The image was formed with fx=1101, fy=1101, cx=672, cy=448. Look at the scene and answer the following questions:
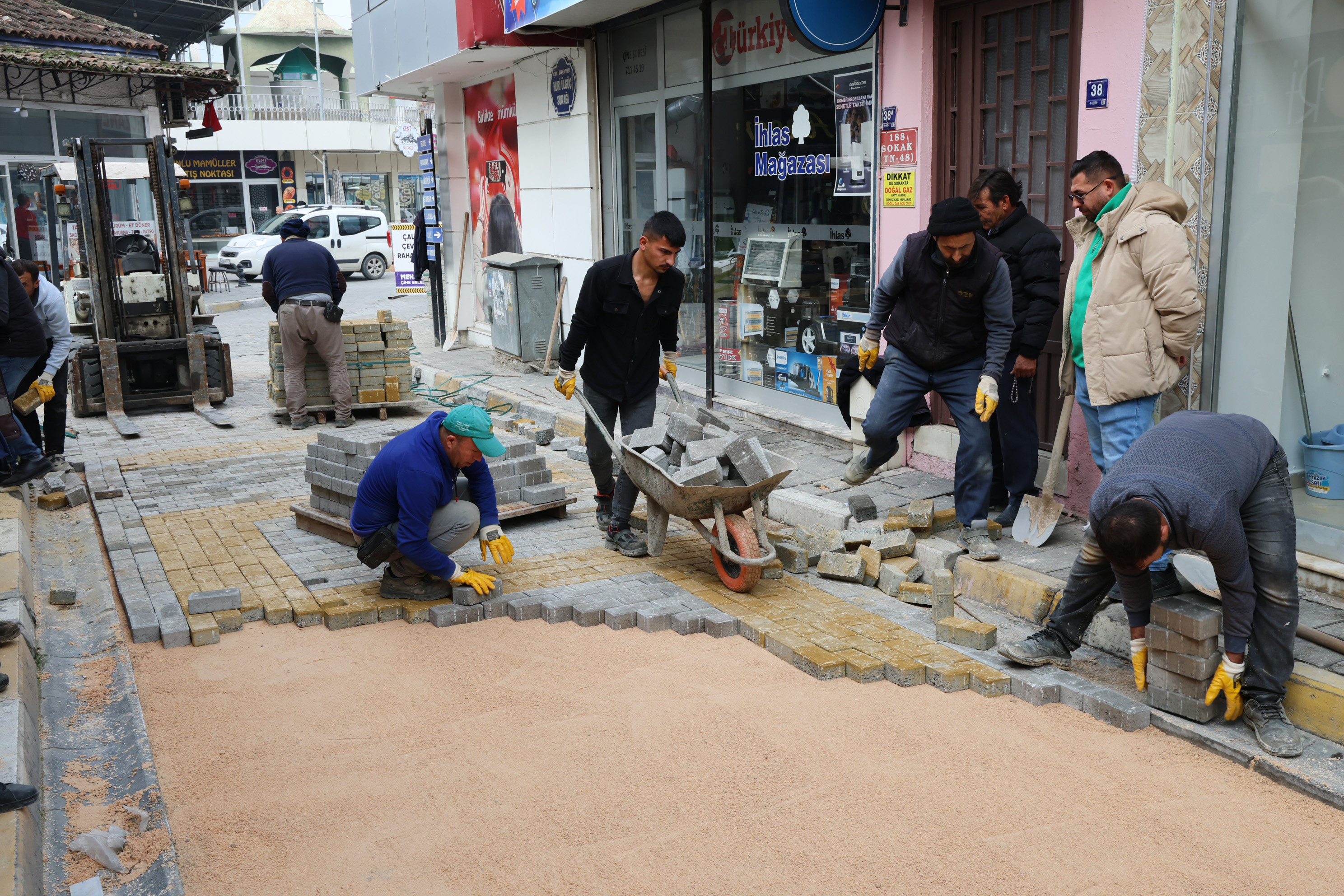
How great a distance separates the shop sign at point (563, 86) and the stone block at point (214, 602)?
27.3 ft

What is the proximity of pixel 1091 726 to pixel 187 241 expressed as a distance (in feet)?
36.9

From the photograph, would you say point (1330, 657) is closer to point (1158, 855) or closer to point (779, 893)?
point (1158, 855)

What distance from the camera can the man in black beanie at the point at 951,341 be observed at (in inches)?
229

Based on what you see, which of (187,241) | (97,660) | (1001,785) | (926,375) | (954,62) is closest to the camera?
(1001,785)

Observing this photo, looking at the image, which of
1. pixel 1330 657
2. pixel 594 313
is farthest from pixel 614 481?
pixel 1330 657

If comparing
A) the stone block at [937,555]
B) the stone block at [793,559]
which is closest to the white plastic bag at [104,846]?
the stone block at [793,559]

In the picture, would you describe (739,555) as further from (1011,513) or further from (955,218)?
(955,218)

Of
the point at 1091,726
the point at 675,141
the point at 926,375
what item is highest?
the point at 675,141

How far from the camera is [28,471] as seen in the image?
8.19 meters

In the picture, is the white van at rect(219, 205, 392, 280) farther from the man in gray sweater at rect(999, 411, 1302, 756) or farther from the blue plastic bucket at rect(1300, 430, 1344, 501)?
the man in gray sweater at rect(999, 411, 1302, 756)

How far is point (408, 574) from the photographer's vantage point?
5.78 meters

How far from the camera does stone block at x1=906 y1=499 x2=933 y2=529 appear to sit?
625 cm

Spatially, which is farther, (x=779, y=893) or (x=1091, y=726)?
(x=1091, y=726)

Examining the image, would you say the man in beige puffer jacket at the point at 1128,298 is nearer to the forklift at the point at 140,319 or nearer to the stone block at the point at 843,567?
the stone block at the point at 843,567
